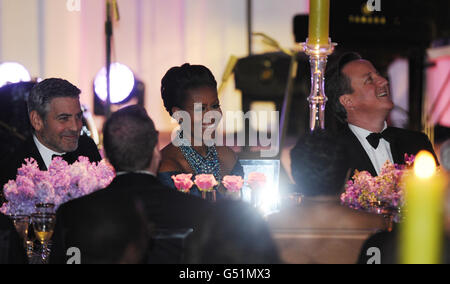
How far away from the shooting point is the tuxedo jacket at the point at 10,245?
6.77ft

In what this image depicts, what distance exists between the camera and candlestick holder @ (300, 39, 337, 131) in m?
2.67

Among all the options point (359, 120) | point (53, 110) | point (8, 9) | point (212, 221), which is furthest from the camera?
point (8, 9)

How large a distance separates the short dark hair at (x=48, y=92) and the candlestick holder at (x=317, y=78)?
123cm

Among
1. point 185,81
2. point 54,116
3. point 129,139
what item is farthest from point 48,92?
point 129,139

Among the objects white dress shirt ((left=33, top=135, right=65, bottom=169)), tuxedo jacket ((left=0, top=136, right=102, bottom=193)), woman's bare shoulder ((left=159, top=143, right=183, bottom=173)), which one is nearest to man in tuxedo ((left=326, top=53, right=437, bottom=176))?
woman's bare shoulder ((left=159, top=143, right=183, bottom=173))

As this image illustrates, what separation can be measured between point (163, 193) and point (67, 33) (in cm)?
688

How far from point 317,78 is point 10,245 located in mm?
1410

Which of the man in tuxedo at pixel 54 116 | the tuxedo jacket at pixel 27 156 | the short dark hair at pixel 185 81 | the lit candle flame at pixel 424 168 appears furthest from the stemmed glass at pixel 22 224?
the lit candle flame at pixel 424 168

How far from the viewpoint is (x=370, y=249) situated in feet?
6.48

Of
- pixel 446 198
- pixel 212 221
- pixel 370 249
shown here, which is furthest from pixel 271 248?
pixel 446 198

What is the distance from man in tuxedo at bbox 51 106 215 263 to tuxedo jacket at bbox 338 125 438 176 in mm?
1452

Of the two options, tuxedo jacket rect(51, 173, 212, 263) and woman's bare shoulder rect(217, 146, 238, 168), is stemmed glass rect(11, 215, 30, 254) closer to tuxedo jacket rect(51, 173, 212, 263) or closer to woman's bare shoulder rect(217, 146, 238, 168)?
tuxedo jacket rect(51, 173, 212, 263)

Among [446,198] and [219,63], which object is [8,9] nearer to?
[219,63]

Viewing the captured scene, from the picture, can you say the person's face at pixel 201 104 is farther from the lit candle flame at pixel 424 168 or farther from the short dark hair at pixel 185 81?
the lit candle flame at pixel 424 168
